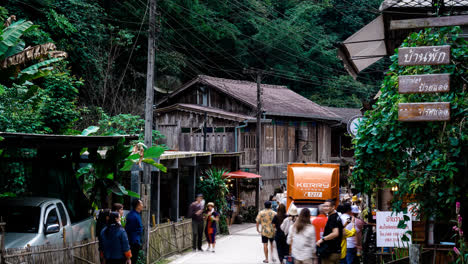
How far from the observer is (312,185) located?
1842 cm

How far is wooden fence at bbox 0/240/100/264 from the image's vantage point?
30.7 feet

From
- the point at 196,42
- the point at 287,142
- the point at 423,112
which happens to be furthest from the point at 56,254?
the point at 196,42

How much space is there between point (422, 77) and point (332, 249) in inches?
171

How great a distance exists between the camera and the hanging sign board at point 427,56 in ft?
24.8

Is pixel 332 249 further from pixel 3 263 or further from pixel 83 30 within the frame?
pixel 83 30

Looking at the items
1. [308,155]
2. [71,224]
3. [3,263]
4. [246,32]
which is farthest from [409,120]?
[246,32]

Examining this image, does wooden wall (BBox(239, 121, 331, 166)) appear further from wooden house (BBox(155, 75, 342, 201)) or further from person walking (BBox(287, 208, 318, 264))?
person walking (BBox(287, 208, 318, 264))

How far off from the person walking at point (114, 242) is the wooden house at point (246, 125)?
18.4m

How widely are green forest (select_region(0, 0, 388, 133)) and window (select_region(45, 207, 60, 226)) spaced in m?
3.11

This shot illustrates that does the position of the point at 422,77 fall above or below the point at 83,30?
below

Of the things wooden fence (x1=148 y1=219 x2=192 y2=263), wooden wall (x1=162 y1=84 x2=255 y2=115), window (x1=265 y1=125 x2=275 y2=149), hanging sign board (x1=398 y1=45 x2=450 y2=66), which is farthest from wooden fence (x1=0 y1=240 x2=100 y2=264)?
wooden wall (x1=162 y1=84 x2=255 y2=115)

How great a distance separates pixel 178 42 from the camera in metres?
38.8

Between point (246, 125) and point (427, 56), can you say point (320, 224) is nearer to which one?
point (427, 56)

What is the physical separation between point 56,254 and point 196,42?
3062cm
